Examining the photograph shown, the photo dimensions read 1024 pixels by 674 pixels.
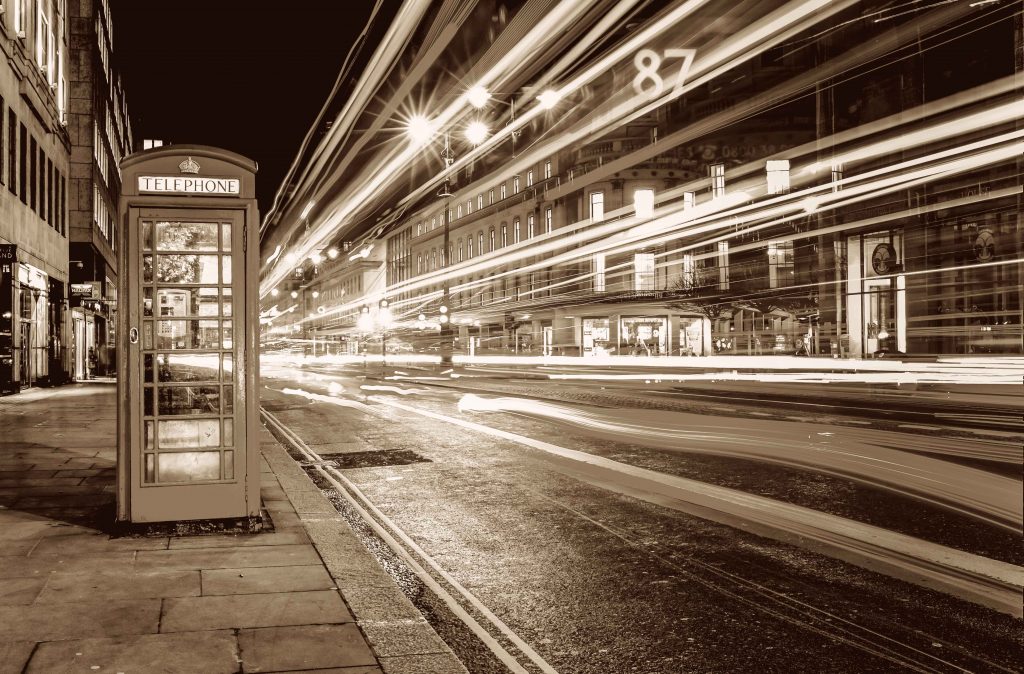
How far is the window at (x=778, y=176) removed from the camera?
3570 centimetres

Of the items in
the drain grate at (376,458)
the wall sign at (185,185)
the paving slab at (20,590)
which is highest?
the wall sign at (185,185)

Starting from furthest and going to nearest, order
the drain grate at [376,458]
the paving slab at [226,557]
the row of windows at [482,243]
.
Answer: the row of windows at [482,243] → the drain grate at [376,458] → the paving slab at [226,557]

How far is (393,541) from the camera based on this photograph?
20.8 feet

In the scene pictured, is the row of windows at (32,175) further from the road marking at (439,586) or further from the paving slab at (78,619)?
the paving slab at (78,619)

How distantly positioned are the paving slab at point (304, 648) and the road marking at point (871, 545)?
3.39 metres

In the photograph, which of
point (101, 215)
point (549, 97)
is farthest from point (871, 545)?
point (101, 215)

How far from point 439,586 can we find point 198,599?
1.39 metres

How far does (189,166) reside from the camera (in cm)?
629

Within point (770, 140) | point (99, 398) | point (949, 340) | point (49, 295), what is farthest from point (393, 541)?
point (770, 140)

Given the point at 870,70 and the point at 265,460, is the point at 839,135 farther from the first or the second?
the point at 265,460

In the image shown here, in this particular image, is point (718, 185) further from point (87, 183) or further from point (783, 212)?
point (87, 183)

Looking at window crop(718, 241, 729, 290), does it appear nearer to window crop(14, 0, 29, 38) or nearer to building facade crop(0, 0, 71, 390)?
building facade crop(0, 0, 71, 390)

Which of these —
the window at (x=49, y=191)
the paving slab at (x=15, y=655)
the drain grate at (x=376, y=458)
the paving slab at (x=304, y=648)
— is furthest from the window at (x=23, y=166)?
the paving slab at (x=304, y=648)

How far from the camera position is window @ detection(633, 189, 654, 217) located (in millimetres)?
47312
